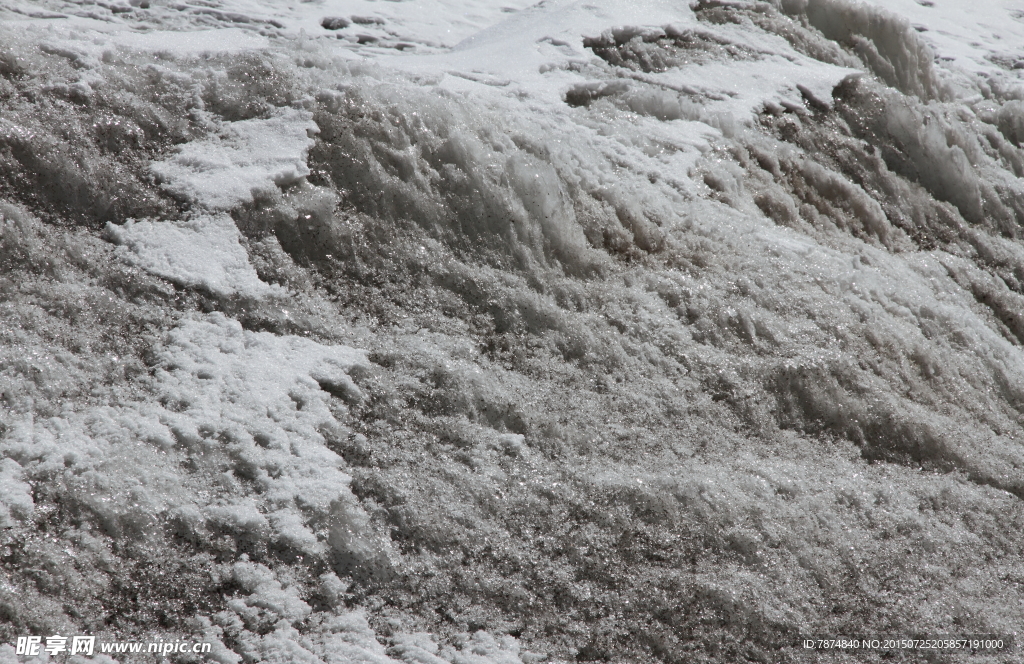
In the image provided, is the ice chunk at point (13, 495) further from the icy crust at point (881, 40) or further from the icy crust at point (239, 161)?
the icy crust at point (881, 40)

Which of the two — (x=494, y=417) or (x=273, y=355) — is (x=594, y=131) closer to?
(x=494, y=417)

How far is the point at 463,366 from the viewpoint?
9.75 feet

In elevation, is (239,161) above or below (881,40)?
below

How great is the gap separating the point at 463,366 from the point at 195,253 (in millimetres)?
1088

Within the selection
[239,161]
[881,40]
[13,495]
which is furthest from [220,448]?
[881,40]

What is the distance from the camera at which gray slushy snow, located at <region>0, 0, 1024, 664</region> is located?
7.56 feet

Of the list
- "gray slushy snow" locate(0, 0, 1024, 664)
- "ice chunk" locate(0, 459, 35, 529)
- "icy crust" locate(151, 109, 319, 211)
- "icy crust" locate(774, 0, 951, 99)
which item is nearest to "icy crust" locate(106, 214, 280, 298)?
"gray slushy snow" locate(0, 0, 1024, 664)

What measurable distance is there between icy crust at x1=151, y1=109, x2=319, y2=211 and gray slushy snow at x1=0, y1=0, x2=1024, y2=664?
0.02 meters

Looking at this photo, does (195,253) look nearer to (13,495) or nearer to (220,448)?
(220,448)

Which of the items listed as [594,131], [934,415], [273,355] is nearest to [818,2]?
[594,131]

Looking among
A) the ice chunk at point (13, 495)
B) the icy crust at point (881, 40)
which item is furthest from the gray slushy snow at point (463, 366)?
the icy crust at point (881, 40)

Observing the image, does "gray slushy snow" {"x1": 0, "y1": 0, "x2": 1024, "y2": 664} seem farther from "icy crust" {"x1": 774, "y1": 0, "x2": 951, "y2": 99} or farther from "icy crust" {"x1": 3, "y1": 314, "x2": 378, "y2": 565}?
"icy crust" {"x1": 774, "y1": 0, "x2": 951, "y2": 99}

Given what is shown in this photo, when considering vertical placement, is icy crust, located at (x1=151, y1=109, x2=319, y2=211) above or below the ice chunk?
above

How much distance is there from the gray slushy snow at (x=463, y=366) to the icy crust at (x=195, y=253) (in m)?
0.01
